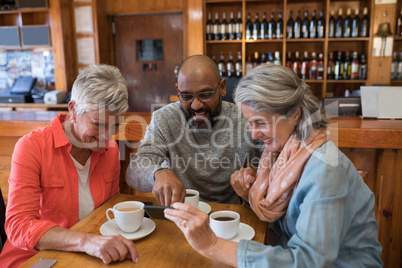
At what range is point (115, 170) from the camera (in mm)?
1654

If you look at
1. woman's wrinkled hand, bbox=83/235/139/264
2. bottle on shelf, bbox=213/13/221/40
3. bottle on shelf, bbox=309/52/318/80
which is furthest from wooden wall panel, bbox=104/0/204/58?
woman's wrinkled hand, bbox=83/235/139/264

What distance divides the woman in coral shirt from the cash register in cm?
444

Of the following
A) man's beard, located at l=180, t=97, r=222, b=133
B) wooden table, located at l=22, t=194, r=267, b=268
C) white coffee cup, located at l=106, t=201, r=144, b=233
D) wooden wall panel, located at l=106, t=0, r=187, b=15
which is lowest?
wooden table, located at l=22, t=194, r=267, b=268

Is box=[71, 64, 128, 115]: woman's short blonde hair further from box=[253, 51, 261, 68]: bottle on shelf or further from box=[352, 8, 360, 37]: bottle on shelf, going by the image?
box=[352, 8, 360, 37]: bottle on shelf

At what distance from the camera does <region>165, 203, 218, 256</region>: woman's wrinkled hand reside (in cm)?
94

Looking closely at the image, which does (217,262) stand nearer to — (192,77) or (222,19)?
(192,77)

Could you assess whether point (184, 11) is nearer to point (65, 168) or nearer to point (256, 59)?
point (256, 59)

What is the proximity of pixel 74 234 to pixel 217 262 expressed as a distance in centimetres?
48

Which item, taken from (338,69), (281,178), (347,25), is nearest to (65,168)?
(281,178)

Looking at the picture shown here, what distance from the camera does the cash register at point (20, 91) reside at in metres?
5.33

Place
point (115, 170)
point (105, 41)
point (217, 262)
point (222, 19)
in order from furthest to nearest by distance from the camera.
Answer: point (105, 41), point (222, 19), point (115, 170), point (217, 262)

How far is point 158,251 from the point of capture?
1.05m

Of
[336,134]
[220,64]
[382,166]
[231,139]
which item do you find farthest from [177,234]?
[220,64]

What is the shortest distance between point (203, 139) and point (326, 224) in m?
1.01
